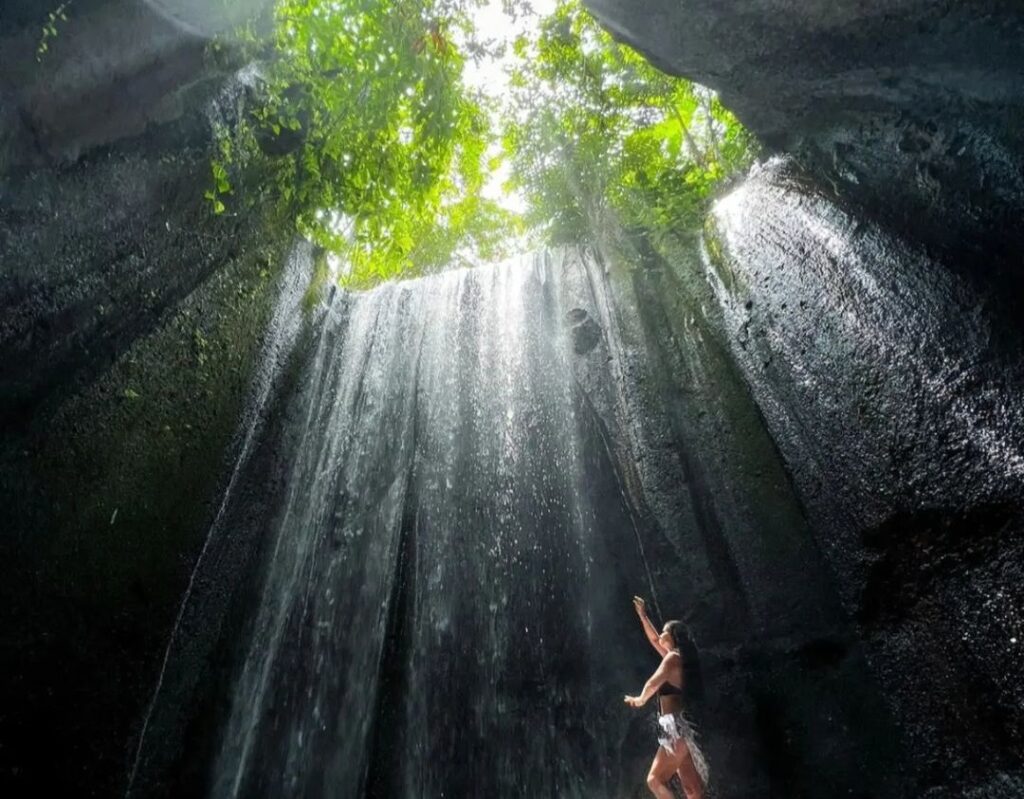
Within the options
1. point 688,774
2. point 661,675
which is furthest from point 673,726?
point 661,675

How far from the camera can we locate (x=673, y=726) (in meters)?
4.64

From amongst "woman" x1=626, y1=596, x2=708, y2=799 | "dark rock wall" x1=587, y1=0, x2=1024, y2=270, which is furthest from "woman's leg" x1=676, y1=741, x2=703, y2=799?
"dark rock wall" x1=587, y1=0, x2=1024, y2=270

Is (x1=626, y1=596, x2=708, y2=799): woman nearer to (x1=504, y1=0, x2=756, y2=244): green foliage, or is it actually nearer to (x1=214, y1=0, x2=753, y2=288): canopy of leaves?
(x1=214, y1=0, x2=753, y2=288): canopy of leaves

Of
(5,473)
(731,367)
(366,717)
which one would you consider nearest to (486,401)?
(731,367)

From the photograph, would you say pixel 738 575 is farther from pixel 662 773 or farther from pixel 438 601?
pixel 438 601

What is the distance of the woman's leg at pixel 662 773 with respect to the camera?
4.58 m

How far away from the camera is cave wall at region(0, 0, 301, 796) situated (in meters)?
3.61

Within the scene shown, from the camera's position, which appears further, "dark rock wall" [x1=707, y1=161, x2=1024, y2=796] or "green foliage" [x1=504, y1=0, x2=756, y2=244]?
"green foliage" [x1=504, y1=0, x2=756, y2=244]

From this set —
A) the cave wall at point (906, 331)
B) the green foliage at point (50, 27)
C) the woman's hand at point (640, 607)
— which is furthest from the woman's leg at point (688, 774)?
the green foliage at point (50, 27)

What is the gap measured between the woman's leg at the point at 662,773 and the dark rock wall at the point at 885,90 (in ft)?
12.8

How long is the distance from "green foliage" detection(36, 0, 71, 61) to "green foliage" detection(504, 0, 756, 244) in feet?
21.7

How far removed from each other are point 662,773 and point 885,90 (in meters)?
5.20

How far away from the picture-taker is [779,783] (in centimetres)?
408

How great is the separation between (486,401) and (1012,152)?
5.27 m
